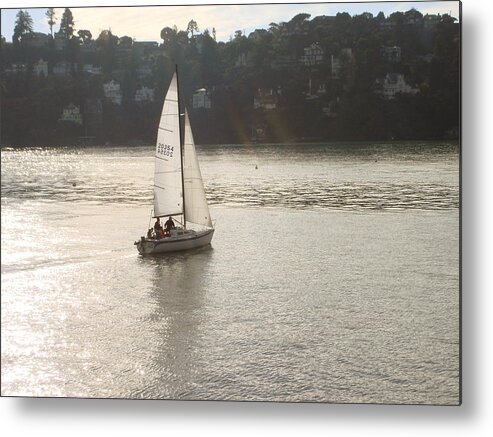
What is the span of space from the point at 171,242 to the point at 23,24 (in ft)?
8.08

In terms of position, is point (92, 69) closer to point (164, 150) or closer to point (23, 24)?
point (23, 24)

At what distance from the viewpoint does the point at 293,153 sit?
22.2 feet

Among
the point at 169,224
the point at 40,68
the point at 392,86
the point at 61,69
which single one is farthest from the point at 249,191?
the point at 40,68

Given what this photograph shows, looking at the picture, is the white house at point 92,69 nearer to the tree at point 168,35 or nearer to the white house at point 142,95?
the white house at point 142,95

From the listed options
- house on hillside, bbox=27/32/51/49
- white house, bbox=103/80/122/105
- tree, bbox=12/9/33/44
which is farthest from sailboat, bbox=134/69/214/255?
tree, bbox=12/9/33/44

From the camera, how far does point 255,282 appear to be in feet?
23.4

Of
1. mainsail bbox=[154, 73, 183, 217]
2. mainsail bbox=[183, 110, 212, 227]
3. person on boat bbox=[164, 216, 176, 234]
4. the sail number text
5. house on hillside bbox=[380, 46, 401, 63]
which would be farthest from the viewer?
person on boat bbox=[164, 216, 176, 234]

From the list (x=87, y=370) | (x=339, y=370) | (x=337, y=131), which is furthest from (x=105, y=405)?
(x=337, y=131)

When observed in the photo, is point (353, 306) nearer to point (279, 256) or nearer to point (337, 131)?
point (279, 256)

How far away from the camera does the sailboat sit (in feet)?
21.8

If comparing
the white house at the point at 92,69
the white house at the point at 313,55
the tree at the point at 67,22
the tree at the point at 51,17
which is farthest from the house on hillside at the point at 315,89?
the tree at the point at 51,17

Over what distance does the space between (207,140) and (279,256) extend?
1171 mm

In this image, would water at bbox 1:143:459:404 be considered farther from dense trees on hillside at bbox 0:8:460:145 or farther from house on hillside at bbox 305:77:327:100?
house on hillside at bbox 305:77:327:100

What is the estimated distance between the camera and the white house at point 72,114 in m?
6.55
